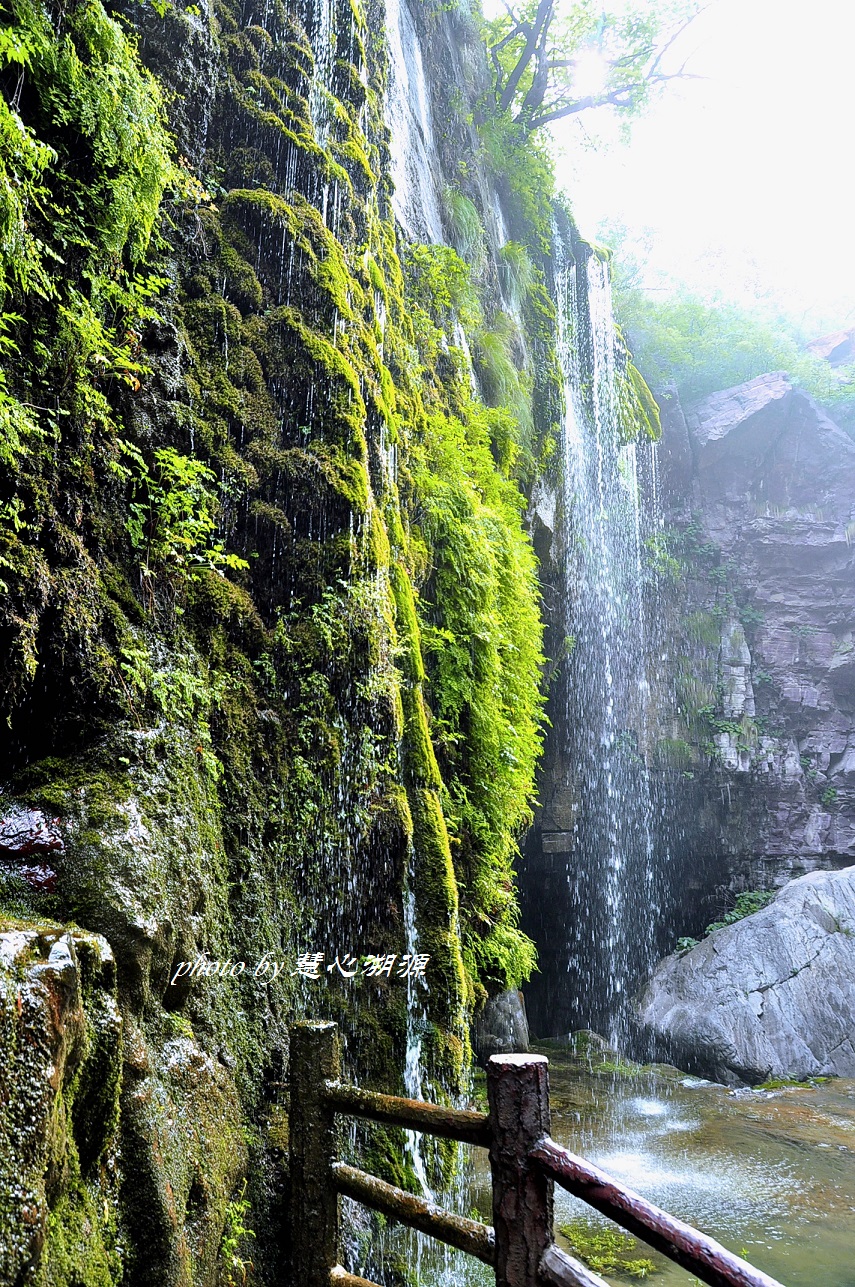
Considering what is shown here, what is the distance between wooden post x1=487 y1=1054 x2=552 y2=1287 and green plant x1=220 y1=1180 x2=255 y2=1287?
1018mm

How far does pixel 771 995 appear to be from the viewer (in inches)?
418

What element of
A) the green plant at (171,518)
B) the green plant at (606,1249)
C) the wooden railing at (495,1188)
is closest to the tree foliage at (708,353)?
the green plant at (171,518)

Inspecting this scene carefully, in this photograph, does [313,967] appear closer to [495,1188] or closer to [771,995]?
[495,1188]

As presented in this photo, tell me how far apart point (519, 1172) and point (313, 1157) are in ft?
3.55

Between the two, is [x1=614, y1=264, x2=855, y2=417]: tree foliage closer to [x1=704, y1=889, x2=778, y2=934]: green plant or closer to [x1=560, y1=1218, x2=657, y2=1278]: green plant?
[x1=704, y1=889, x2=778, y2=934]: green plant

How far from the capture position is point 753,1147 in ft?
23.0

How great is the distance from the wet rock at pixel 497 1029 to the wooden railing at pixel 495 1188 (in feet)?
15.8

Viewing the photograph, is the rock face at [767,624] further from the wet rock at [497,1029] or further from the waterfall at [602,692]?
the wet rock at [497,1029]

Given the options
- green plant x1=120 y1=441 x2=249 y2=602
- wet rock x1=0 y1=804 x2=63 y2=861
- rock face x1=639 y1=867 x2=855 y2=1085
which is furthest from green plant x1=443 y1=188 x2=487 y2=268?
rock face x1=639 y1=867 x2=855 y2=1085

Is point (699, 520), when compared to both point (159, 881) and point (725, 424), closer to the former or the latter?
point (725, 424)

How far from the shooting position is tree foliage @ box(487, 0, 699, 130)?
12.3 meters

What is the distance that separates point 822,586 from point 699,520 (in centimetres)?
272

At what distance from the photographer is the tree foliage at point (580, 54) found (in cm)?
1230

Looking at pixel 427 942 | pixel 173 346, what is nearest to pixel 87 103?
pixel 173 346
